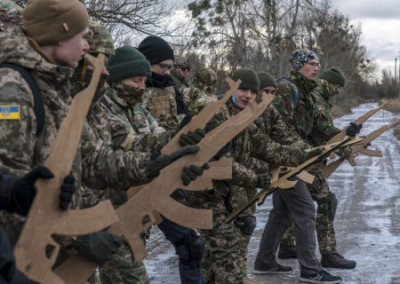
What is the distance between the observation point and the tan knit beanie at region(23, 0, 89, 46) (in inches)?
90.2

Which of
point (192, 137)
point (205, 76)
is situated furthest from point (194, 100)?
point (192, 137)

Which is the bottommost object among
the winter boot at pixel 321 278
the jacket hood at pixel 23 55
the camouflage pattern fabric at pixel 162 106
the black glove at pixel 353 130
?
the winter boot at pixel 321 278

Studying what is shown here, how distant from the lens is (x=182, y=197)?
4.04m

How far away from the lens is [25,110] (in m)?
2.12

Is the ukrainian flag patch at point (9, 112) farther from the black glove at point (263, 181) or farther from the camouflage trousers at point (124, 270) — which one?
the black glove at point (263, 181)

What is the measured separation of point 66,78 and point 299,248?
3.79 meters

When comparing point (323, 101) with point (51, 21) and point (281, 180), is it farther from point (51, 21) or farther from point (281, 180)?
point (51, 21)

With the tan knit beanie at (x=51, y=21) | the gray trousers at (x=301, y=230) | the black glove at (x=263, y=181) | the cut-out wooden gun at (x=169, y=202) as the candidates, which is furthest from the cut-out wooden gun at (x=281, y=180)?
the tan knit beanie at (x=51, y=21)

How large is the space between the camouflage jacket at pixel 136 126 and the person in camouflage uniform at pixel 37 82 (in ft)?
3.34

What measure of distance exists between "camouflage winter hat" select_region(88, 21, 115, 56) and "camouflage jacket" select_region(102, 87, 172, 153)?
518 millimetres

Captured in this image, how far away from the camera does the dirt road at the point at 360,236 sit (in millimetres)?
5723

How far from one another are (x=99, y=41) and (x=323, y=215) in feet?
12.1

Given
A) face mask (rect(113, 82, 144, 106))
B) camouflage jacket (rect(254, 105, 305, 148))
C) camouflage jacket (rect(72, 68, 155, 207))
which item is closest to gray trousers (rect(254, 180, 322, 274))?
camouflage jacket (rect(254, 105, 305, 148))

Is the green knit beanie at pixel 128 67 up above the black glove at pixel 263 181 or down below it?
above
